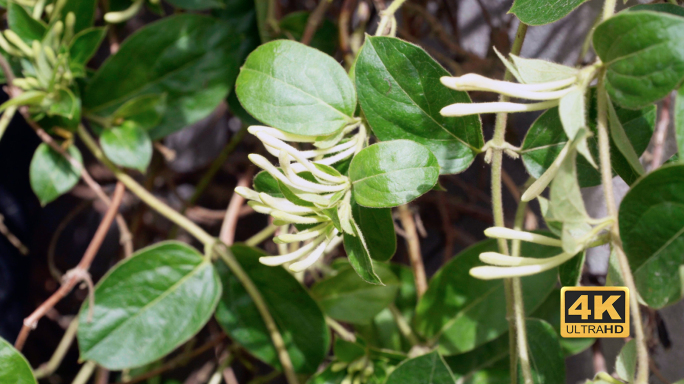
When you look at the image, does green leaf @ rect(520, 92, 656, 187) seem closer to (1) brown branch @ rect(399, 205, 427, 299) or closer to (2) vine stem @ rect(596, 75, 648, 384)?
(2) vine stem @ rect(596, 75, 648, 384)

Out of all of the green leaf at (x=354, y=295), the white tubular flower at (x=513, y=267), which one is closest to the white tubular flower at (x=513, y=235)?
the white tubular flower at (x=513, y=267)

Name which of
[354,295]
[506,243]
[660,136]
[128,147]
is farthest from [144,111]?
[660,136]

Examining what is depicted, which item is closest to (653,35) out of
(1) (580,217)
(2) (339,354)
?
(1) (580,217)

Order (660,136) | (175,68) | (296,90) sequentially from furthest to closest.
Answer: (175,68)
(660,136)
(296,90)

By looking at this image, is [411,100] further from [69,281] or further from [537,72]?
[69,281]

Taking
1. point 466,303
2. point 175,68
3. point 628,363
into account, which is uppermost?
point 175,68

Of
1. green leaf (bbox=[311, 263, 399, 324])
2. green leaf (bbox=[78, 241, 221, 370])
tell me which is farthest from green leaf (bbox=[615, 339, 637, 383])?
green leaf (bbox=[78, 241, 221, 370])
